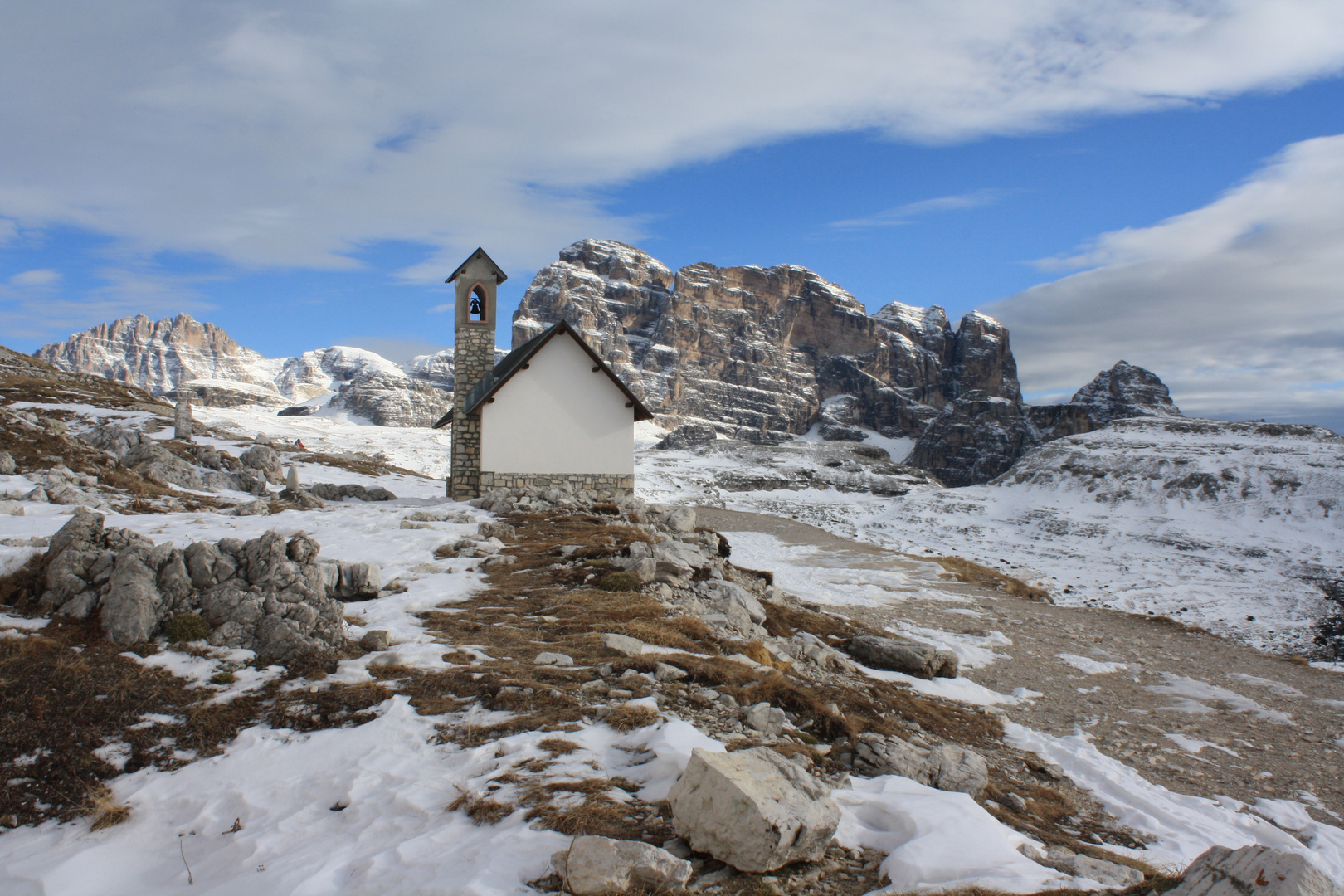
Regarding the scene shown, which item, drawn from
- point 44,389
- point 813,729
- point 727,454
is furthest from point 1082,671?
point 727,454

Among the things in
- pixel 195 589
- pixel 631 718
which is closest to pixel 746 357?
pixel 195 589

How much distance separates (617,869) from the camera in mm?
3701

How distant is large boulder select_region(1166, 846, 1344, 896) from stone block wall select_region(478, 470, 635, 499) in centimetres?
2000

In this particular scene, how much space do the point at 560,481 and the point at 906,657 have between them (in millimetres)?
14422

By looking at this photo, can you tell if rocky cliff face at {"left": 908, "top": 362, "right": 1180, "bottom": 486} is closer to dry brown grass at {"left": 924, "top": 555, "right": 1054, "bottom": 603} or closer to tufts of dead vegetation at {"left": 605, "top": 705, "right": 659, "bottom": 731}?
dry brown grass at {"left": 924, "top": 555, "right": 1054, "bottom": 603}

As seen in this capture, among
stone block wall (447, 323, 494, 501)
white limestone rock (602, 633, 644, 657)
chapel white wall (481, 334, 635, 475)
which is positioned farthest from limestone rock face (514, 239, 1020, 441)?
white limestone rock (602, 633, 644, 657)

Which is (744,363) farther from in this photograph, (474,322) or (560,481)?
(560,481)

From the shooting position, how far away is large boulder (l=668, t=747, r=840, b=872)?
3.89 metres

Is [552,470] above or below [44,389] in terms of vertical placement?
below

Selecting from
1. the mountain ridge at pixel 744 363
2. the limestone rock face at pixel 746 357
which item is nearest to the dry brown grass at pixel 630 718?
the mountain ridge at pixel 744 363

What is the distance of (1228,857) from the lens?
10.8ft

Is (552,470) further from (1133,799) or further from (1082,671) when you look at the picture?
(1133,799)

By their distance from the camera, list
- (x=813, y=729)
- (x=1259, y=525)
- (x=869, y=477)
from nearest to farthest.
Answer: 1. (x=813, y=729)
2. (x=1259, y=525)
3. (x=869, y=477)

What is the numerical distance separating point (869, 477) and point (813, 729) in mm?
67891
